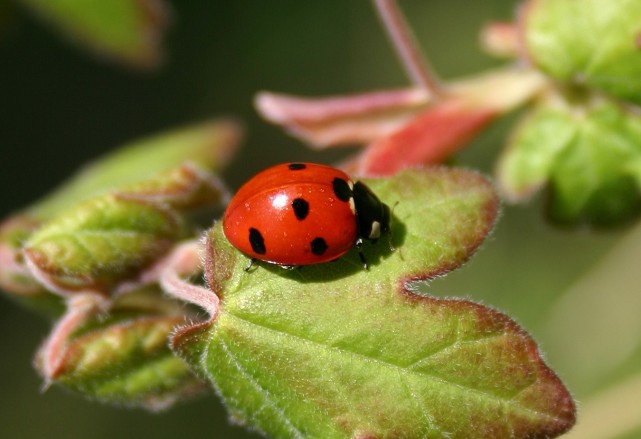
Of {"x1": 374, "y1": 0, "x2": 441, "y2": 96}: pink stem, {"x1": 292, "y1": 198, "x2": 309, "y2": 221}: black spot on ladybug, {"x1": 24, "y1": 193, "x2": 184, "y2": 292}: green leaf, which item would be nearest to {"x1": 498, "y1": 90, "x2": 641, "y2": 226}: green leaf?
{"x1": 374, "y1": 0, "x2": 441, "y2": 96}: pink stem

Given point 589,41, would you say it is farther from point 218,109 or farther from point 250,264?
point 218,109

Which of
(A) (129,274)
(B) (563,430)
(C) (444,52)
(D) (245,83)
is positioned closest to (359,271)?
(B) (563,430)

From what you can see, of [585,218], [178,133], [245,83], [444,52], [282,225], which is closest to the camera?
[282,225]

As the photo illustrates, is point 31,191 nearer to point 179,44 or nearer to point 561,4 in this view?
point 179,44

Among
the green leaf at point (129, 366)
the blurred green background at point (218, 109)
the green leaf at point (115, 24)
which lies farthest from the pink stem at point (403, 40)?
the blurred green background at point (218, 109)

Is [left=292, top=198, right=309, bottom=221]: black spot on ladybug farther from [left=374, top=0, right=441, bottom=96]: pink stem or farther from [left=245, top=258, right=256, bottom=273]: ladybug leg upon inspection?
[left=374, top=0, right=441, bottom=96]: pink stem
